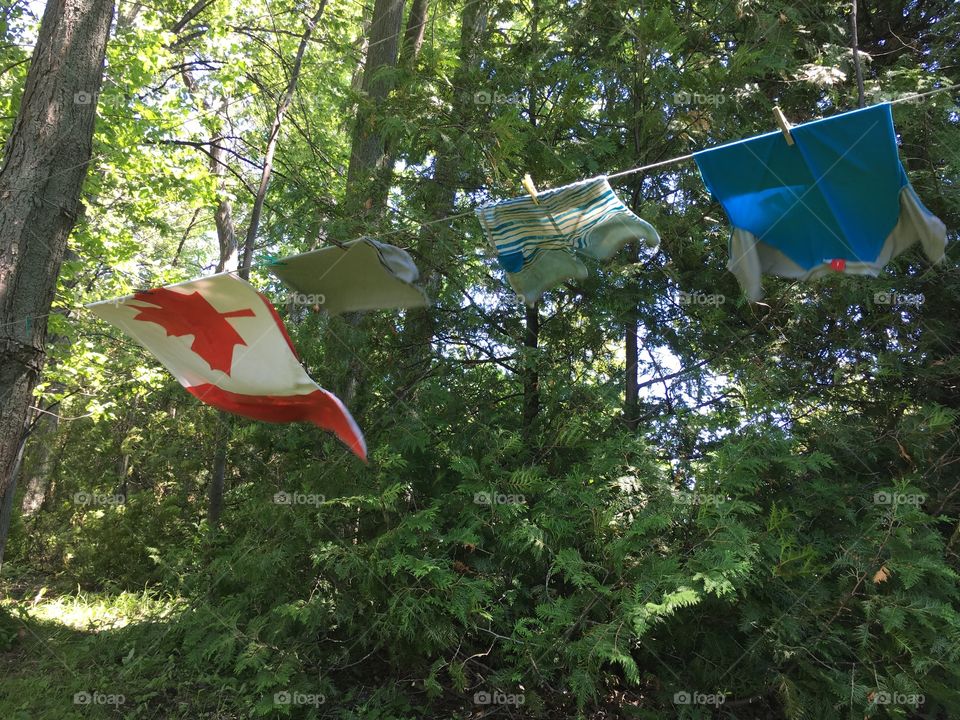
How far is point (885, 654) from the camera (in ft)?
13.2

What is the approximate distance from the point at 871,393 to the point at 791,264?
2.17 meters

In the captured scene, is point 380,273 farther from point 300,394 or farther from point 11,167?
point 11,167

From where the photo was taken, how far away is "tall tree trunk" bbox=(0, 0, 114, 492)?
4168 mm
